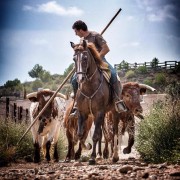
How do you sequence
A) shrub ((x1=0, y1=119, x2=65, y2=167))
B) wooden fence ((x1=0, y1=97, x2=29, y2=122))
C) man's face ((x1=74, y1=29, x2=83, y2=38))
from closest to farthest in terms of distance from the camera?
man's face ((x1=74, y1=29, x2=83, y2=38)) < shrub ((x1=0, y1=119, x2=65, y2=167)) < wooden fence ((x1=0, y1=97, x2=29, y2=122))

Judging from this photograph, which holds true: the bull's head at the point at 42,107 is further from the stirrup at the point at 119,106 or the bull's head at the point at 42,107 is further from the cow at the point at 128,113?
the stirrup at the point at 119,106

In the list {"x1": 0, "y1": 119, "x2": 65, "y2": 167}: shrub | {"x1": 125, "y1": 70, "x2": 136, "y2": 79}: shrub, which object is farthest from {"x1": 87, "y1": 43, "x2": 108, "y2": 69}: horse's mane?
{"x1": 125, "y1": 70, "x2": 136, "y2": 79}: shrub

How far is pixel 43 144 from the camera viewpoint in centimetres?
1220

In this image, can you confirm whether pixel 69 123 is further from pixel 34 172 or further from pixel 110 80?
pixel 34 172

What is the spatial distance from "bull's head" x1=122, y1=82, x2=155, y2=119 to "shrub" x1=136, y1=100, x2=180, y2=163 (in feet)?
6.66

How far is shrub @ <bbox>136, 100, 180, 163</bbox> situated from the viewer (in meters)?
8.23

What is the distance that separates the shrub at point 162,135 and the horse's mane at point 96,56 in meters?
1.60

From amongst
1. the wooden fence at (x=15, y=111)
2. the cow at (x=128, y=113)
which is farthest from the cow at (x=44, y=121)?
the wooden fence at (x=15, y=111)

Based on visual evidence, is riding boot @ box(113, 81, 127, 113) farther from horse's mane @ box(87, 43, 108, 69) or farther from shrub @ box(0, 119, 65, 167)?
shrub @ box(0, 119, 65, 167)

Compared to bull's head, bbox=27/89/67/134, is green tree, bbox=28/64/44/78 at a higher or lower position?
higher

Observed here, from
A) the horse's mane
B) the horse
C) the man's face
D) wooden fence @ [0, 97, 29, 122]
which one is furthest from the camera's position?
wooden fence @ [0, 97, 29, 122]

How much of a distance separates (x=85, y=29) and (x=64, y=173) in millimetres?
3859

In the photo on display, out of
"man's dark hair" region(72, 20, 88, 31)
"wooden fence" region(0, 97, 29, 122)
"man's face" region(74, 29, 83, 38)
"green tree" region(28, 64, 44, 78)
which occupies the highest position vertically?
"green tree" region(28, 64, 44, 78)

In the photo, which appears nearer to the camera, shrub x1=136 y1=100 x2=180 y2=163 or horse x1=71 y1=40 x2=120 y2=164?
shrub x1=136 y1=100 x2=180 y2=163
